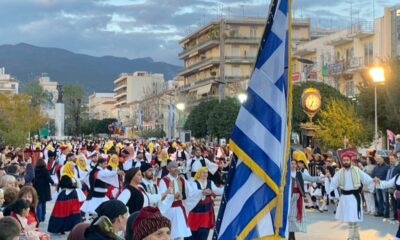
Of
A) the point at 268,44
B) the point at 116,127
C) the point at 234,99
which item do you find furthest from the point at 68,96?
the point at 268,44

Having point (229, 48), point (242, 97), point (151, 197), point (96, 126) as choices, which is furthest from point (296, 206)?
point (96, 126)

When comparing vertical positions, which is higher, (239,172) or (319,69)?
(319,69)

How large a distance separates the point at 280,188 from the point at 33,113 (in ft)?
220

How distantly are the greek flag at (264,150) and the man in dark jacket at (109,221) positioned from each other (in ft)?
2.46

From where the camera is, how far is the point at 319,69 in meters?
58.2

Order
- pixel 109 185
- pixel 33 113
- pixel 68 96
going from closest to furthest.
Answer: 1. pixel 109 185
2. pixel 33 113
3. pixel 68 96

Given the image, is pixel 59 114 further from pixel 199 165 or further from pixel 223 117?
pixel 199 165

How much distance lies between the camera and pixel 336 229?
16.1 metres

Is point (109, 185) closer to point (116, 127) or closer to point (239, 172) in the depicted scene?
point (239, 172)

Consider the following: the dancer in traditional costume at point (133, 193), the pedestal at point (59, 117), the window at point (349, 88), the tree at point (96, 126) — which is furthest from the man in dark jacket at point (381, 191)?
the tree at point (96, 126)

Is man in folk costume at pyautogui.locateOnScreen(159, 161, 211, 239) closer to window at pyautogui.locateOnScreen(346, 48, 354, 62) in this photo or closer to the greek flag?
the greek flag

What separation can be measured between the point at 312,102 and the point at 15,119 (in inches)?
1372

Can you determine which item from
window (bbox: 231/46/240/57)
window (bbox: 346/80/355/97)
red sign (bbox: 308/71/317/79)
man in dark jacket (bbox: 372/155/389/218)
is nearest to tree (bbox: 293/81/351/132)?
window (bbox: 346/80/355/97)

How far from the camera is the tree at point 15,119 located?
43.9m
